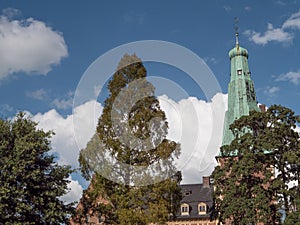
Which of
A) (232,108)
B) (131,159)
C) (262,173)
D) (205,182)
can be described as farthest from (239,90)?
(131,159)

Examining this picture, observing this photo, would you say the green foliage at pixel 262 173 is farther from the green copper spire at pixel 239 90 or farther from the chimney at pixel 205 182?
the chimney at pixel 205 182

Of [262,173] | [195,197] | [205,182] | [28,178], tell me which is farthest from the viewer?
[205,182]

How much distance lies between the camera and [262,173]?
33219 millimetres

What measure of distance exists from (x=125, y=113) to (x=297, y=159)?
42.0 feet

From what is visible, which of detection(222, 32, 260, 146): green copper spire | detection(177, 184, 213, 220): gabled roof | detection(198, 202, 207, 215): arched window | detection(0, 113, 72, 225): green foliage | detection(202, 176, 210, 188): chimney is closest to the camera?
detection(0, 113, 72, 225): green foliage

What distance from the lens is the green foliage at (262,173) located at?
103 feet

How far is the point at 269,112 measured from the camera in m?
34.5

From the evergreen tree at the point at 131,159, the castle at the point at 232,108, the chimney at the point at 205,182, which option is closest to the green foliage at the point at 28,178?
the evergreen tree at the point at 131,159

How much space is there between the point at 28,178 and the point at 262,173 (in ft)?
53.6

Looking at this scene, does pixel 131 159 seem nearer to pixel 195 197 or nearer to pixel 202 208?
pixel 202 208

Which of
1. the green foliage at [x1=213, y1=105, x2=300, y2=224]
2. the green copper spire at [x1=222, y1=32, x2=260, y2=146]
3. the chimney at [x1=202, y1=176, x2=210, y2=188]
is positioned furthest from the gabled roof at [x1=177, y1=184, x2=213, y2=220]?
the green foliage at [x1=213, y1=105, x2=300, y2=224]

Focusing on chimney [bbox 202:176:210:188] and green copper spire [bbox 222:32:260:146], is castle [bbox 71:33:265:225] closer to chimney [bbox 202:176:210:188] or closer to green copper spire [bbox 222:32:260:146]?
green copper spire [bbox 222:32:260:146]

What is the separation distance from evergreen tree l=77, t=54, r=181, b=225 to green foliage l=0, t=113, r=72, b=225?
2.14 m

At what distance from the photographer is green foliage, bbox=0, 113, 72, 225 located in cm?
2591
